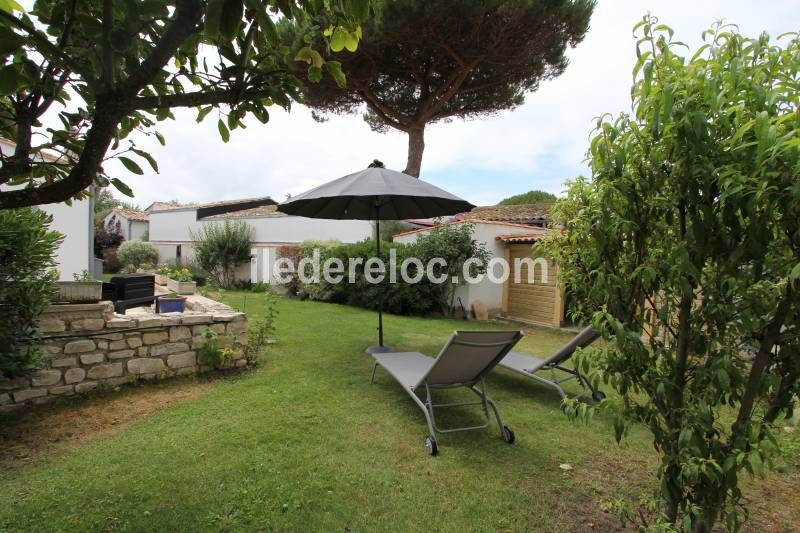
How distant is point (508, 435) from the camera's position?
3.73m

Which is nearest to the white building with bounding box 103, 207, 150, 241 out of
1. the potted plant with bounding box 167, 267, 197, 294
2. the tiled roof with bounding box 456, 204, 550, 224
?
the potted plant with bounding box 167, 267, 197, 294

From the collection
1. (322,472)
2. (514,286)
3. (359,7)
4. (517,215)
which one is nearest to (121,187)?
(359,7)

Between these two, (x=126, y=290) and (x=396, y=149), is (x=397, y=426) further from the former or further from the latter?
(x=396, y=149)

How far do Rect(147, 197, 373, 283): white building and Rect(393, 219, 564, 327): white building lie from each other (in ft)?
17.9

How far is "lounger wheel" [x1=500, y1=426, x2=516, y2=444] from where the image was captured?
3.73 metres

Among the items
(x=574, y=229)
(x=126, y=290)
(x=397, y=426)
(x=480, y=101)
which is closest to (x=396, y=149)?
(x=480, y=101)

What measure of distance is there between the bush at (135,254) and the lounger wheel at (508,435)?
23789 mm

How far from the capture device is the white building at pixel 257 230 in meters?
17.3

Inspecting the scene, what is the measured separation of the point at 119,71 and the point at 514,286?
1144cm

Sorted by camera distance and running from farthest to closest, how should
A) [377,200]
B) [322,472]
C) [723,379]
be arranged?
[377,200] → [322,472] → [723,379]

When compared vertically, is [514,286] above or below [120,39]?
below

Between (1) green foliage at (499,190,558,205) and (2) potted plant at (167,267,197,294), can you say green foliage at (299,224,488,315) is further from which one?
(1) green foliage at (499,190,558,205)

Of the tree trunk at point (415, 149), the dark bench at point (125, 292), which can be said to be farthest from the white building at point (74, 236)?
the tree trunk at point (415, 149)

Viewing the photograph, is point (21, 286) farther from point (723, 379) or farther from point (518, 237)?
point (518, 237)
